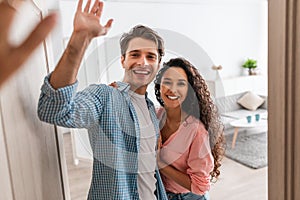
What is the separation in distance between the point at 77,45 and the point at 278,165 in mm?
474

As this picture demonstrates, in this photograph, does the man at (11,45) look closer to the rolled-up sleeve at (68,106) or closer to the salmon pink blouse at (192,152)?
the rolled-up sleeve at (68,106)

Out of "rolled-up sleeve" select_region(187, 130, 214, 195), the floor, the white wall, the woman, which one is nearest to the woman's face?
the woman

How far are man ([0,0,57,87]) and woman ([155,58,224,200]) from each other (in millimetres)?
477

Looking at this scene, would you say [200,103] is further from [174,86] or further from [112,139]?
[112,139]

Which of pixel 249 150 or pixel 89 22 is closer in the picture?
pixel 89 22

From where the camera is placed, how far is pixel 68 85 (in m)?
0.42

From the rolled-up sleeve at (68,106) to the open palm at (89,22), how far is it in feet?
0.29

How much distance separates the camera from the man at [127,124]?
1.85 feet

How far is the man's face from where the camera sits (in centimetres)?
62

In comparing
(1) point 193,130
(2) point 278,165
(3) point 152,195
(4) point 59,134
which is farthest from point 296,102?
(4) point 59,134

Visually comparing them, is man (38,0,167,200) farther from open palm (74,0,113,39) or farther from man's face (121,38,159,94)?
open palm (74,0,113,39)

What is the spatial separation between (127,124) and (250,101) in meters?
3.15

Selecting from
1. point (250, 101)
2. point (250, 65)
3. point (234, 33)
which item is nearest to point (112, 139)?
point (250, 101)

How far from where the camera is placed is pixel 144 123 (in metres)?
0.65
